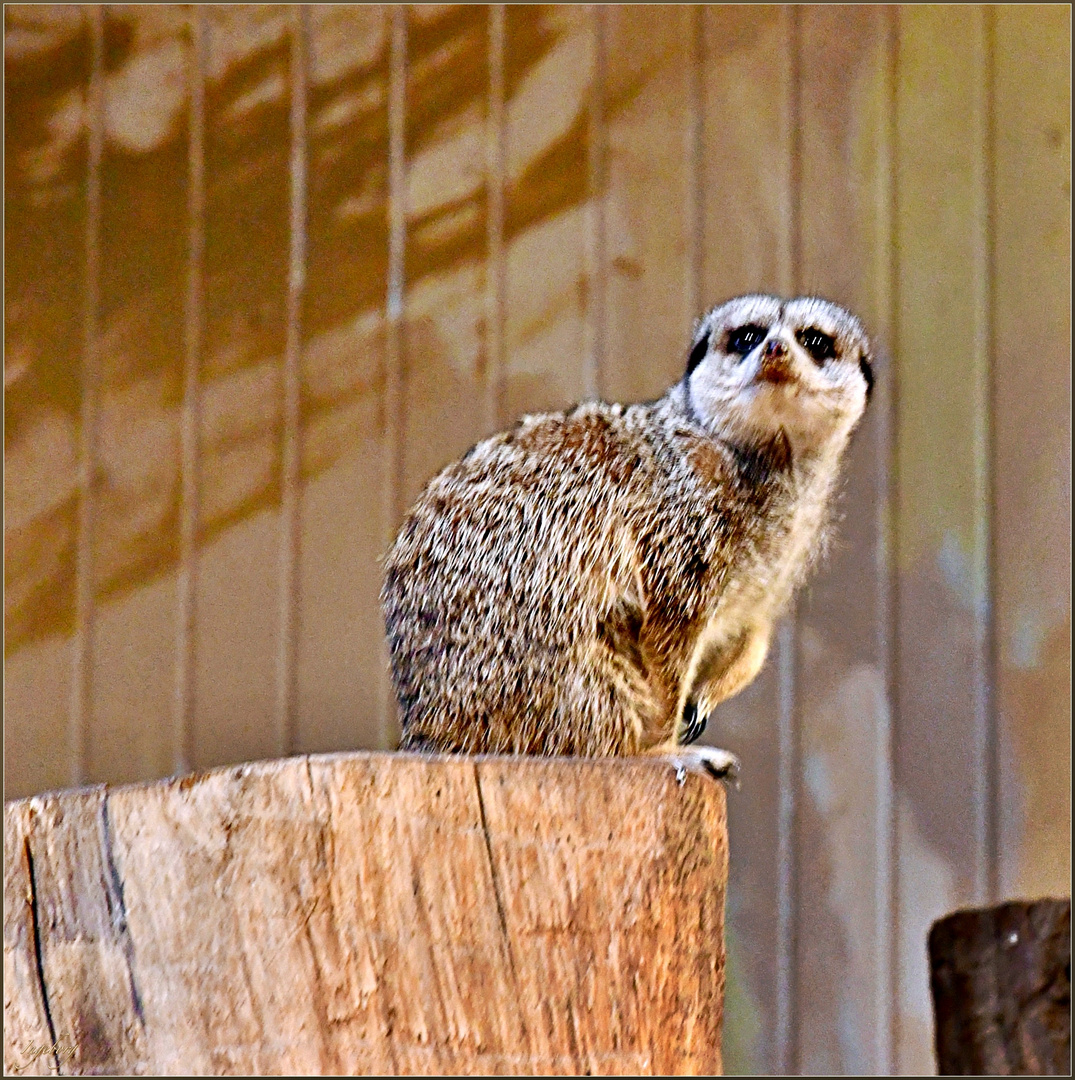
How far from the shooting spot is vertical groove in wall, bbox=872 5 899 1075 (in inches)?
155

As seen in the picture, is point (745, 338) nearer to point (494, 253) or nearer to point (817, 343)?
point (817, 343)

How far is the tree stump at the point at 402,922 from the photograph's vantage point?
1787mm

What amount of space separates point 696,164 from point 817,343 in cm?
154

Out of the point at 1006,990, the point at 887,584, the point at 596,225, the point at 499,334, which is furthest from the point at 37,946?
the point at 596,225

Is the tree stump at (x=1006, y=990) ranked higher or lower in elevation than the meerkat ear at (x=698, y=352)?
lower

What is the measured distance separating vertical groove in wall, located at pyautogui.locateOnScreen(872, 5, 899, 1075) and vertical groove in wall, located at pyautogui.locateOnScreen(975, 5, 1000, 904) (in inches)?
8.8

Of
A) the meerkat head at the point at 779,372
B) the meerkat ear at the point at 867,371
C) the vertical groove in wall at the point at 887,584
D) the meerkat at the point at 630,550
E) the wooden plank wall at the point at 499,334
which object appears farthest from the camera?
the wooden plank wall at the point at 499,334

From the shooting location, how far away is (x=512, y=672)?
242 cm

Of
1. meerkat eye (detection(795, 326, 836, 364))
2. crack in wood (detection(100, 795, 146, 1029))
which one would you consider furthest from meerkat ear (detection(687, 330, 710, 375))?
crack in wood (detection(100, 795, 146, 1029))

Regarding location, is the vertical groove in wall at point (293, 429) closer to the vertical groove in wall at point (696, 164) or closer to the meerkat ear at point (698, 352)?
the vertical groove in wall at point (696, 164)

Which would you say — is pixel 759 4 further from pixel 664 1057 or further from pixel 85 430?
pixel 664 1057

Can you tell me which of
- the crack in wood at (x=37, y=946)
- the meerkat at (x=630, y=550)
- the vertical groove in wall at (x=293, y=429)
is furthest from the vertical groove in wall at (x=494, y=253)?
the crack in wood at (x=37, y=946)

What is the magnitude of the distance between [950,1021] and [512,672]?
1.63 meters

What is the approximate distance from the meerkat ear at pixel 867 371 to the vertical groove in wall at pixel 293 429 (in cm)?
177
